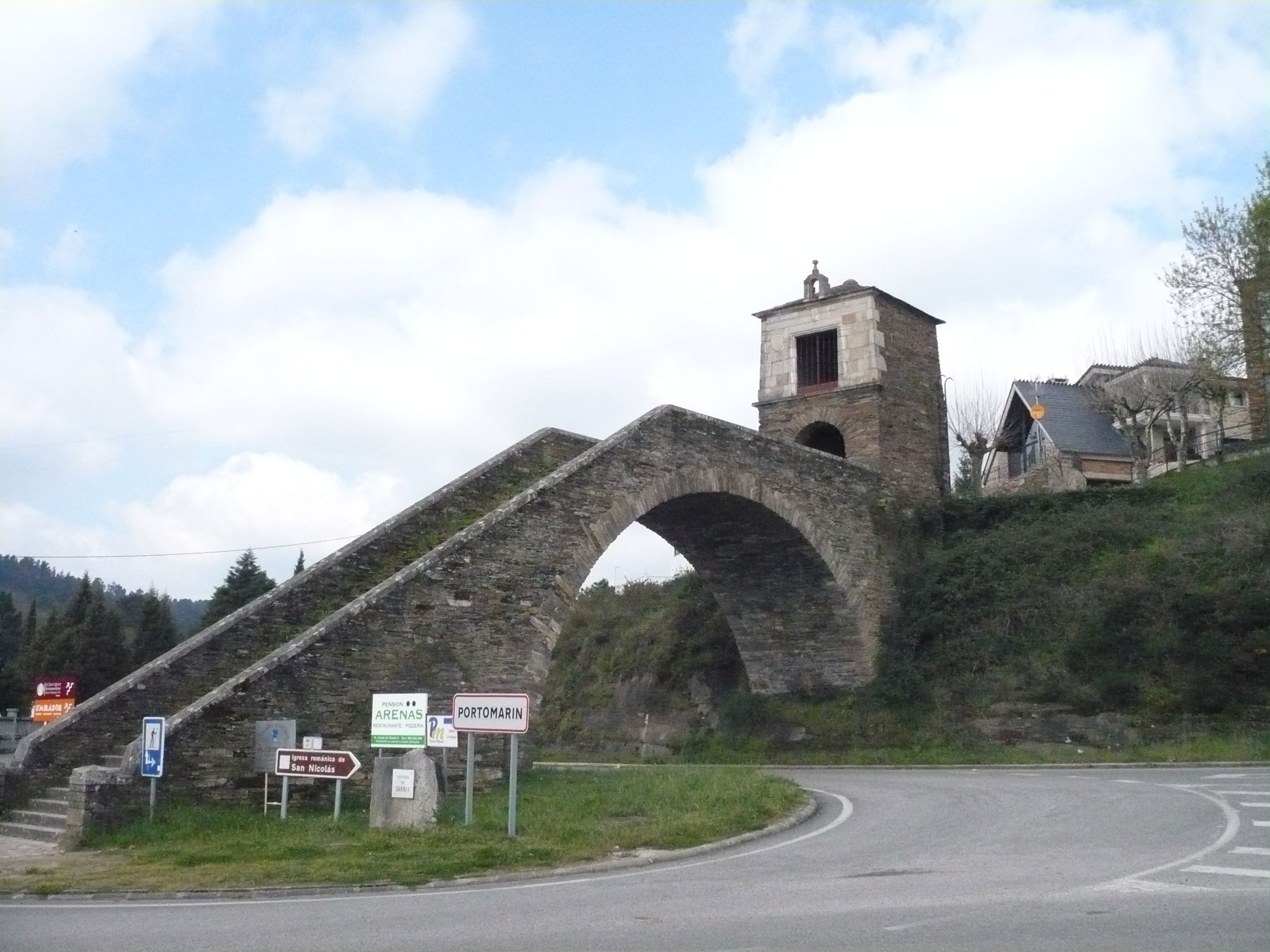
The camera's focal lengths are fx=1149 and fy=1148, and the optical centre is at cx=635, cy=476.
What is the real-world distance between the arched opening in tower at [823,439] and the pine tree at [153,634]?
100 feet

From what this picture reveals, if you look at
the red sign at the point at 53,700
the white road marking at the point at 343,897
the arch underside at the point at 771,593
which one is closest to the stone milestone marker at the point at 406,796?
the white road marking at the point at 343,897

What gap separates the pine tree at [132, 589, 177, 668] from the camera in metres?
47.5

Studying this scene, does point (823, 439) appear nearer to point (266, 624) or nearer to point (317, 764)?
point (266, 624)

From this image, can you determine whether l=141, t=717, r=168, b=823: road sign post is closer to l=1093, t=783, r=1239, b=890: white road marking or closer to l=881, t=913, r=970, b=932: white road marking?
l=881, t=913, r=970, b=932: white road marking

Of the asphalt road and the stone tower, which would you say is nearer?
the asphalt road

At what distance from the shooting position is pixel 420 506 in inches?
738

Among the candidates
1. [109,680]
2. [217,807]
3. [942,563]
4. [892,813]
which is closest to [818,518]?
[942,563]

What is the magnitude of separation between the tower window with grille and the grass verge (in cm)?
1468

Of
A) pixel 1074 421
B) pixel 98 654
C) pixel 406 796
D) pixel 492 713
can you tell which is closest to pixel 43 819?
pixel 406 796

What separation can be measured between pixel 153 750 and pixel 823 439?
19.9 m

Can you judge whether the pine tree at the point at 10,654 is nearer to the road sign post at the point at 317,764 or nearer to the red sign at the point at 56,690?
the red sign at the point at 56,690

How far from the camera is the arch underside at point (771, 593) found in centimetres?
2320

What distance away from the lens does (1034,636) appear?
23516 millimetres

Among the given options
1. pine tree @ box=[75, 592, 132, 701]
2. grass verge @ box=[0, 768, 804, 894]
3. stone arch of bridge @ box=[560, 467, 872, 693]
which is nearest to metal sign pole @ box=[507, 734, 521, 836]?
grass verge @ box=[0, 768, 804, 894]
